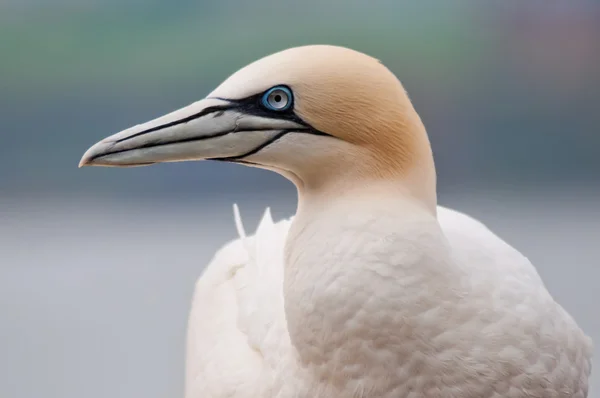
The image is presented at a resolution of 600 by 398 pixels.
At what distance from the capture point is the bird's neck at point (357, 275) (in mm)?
1146

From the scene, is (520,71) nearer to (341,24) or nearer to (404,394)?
(341,24)

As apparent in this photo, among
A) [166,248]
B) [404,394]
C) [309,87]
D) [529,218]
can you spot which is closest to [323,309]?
[404,394]

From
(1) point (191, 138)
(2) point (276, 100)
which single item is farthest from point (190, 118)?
(2) point (276, 100)

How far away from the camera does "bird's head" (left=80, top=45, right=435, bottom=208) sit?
1.17 meters

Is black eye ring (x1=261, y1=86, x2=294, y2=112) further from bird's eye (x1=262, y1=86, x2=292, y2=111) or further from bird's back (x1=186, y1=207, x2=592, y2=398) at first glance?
bird's back (x1=186, y1=207, x2=592, y2=398)

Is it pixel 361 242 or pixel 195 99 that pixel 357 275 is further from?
pixel 195 99

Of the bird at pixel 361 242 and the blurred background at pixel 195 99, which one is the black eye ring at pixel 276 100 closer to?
the bird at pixel 361 242

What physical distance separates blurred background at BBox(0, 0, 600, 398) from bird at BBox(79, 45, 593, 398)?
170 cm

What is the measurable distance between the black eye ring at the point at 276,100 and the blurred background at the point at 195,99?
5.81ft

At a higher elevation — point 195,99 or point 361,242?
point 195,99

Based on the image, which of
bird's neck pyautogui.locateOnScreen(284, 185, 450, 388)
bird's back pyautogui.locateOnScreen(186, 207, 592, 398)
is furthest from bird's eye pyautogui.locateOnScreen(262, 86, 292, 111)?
bird's back pyautogui.locateOnScreen(186, 207, 592, 398)

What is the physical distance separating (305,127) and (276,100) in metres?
0.06

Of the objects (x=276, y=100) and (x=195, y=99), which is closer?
(x=276, y=100)

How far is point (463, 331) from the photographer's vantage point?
119 centimetres
